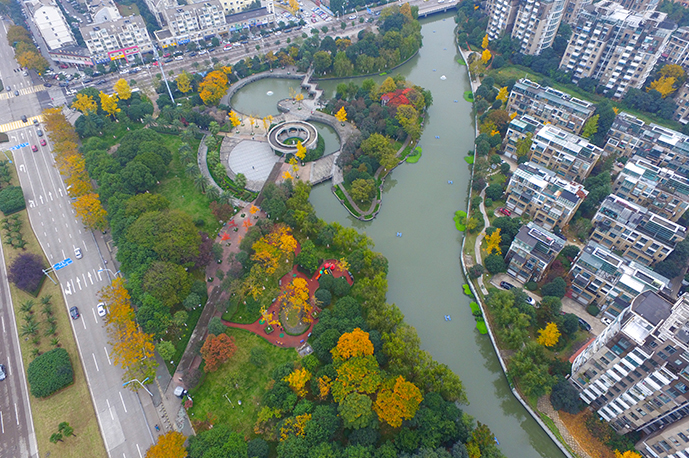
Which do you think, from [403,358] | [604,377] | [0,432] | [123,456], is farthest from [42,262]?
[604,377]

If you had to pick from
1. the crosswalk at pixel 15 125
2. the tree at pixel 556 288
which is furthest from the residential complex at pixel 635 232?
the crosswalk at pixel 15 125

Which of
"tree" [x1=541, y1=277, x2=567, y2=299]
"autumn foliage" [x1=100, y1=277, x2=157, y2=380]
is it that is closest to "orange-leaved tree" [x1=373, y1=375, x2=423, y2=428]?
"tree" [x1=541, y1=277, x2=567, y2=299]

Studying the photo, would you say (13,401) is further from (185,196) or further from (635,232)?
(635,232)

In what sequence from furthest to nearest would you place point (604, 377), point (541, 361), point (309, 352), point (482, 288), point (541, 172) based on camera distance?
point (541, 172), point (482, 288), point (309, 352), point (541, 361), point (604, 377)

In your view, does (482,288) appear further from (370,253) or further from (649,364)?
(649,364)

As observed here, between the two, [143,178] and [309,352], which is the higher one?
[143,178]

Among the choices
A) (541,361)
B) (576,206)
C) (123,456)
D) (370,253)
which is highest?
(576,206)
